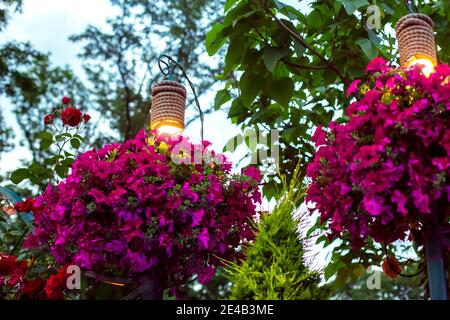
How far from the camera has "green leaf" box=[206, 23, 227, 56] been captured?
247 centimetres

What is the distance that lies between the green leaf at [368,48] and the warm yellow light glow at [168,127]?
0.92m

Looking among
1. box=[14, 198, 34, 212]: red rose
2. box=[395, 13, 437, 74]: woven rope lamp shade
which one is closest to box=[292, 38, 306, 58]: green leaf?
box=[395, 13, 437, 74]: woven rope lamp shade

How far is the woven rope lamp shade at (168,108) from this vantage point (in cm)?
234

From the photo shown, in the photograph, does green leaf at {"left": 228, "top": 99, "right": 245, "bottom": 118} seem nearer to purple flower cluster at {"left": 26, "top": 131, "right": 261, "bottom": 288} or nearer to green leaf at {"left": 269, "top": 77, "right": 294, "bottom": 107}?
green leaf at {"left": 269, "top": 77, "right": 294, "bottom": 107}

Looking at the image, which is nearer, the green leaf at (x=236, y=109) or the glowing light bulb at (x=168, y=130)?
the glowing light bulb at (x=168, y=130)

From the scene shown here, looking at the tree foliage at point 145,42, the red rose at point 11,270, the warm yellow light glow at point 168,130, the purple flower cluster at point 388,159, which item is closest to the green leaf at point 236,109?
the warm yellow light glow at point 168,130

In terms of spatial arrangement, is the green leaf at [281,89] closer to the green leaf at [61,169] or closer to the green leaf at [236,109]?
the green leaf at [236,109]

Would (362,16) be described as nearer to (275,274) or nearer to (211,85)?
(275,274)

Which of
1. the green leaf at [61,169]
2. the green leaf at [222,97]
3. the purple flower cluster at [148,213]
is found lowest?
the purple flower cluster at [148,213]

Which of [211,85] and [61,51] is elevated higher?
[61,51]

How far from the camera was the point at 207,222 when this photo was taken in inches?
74.9
